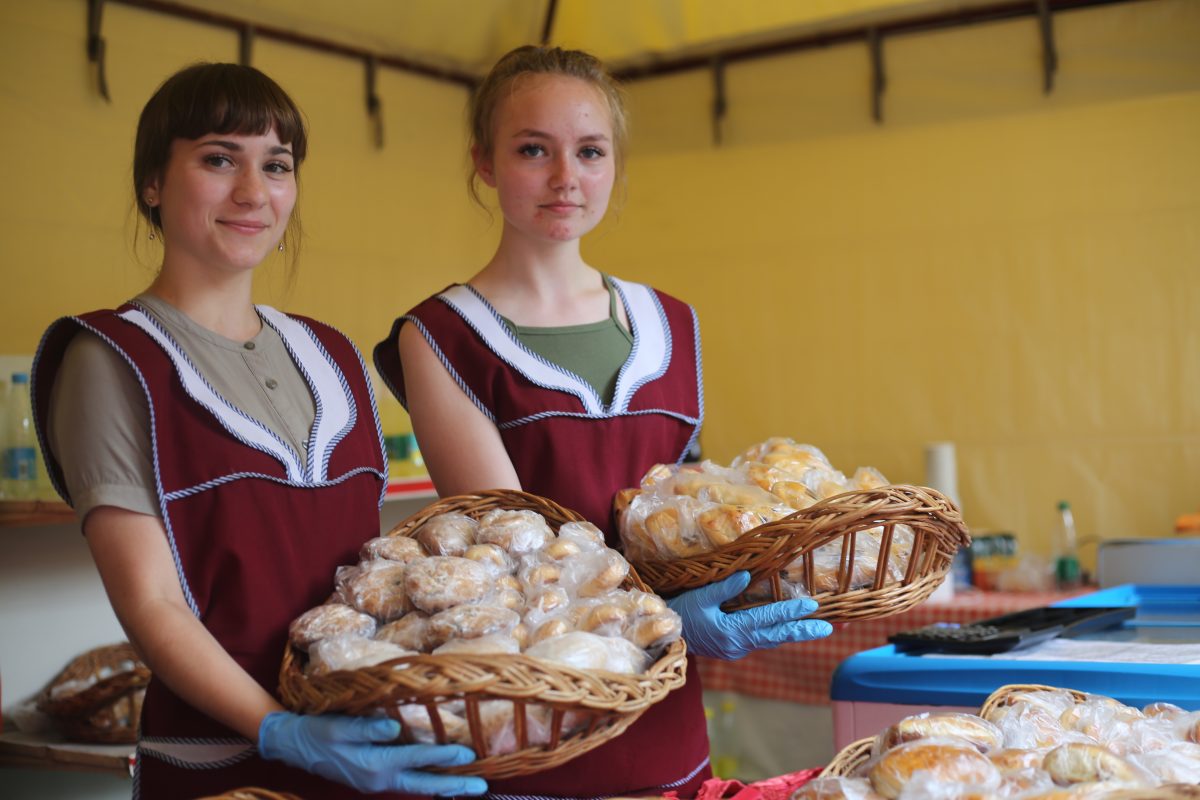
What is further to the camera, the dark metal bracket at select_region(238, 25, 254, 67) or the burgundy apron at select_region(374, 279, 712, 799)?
the dark metal bracket at select_region(238, 25, 254, 67)

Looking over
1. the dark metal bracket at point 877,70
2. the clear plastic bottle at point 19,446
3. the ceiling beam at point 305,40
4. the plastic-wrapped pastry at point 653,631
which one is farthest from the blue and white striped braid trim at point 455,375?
the dark metal bracket at point 877,70

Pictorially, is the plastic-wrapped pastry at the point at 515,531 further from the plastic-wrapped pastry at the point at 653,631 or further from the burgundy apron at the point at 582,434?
the burgundy apron at the point at 582,434

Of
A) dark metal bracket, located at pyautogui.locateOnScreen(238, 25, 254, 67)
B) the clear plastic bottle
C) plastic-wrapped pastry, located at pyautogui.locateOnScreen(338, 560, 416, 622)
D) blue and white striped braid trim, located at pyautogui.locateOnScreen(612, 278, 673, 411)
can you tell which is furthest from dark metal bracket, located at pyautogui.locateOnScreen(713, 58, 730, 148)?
plastic-wrapped pastry, located at pyautogui.locateOnScreen(338, 560, 416, 622)

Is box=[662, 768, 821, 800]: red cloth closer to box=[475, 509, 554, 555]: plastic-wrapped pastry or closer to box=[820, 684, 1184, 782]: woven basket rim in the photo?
box=[820, 684, 1184, 782]: woven basket rim

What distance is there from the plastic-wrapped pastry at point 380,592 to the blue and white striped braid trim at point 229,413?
186mm

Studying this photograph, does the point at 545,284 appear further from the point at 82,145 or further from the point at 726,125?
the point at 726,125

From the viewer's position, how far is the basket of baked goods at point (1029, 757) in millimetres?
1051

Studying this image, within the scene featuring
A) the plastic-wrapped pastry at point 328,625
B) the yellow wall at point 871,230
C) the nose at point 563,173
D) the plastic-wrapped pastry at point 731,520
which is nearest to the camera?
the plastic-wrapped pastry at point 328,625

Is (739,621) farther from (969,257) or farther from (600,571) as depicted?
(969,257)

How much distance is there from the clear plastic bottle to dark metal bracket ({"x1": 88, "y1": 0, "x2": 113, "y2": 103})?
0.98 metres

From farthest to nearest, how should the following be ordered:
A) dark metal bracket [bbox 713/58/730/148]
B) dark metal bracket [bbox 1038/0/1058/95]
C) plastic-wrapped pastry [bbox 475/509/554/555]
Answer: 1. dark metal bracket [bbox 713/58/730/148]
2. dark metal bracket [bbox 1038/0/1058/95]
3. plastic-wrapped pastry [bbox 475/509/554/555]

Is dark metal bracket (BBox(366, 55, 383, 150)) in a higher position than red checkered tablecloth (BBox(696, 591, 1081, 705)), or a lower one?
higher

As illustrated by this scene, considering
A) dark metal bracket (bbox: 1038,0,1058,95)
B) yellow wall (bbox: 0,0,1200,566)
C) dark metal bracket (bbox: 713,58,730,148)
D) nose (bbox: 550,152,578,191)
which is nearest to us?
nose (bbox: 550,152,578,191)

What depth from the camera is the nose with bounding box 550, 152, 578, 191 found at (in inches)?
65.5
